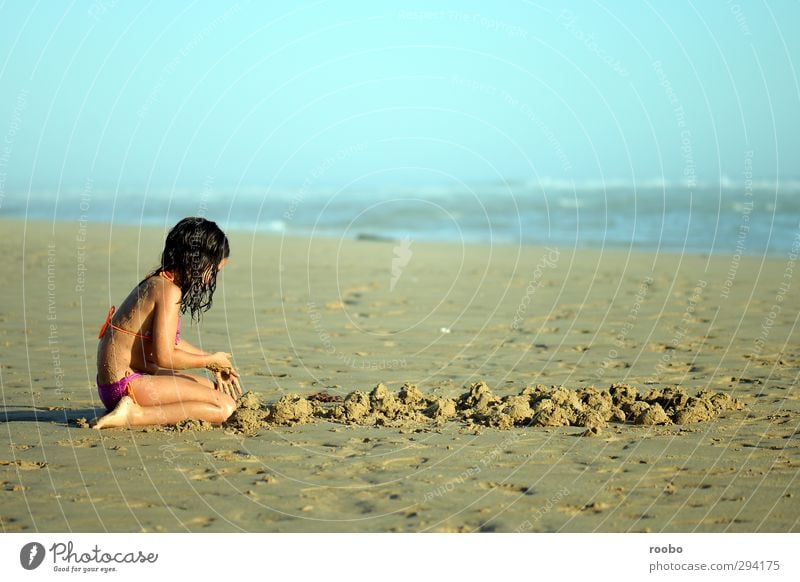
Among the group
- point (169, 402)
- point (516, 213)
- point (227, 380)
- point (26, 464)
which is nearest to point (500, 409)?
point (227, 380)

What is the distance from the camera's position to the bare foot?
5.79 m

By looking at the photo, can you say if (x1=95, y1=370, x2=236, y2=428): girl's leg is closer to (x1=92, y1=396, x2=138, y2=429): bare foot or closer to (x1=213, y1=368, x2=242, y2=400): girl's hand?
(x1=92, y1=396, x2=138, y2=429): bare foot

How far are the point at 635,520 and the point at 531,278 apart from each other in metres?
Answer: 10.2

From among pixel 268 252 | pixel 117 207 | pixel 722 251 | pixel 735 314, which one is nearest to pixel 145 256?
pixel 268 252

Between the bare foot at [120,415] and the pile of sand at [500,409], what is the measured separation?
2.09 feet

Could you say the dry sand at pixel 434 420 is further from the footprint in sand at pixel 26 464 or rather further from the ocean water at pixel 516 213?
the ocean water at pixel 516 213

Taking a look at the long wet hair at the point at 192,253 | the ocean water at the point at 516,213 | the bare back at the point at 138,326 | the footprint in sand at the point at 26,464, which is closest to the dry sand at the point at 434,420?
the footprint in sand at the point at 26,464

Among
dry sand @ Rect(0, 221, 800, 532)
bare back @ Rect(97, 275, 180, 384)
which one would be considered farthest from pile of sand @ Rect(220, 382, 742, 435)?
bare back @ Rect(97, 275, 180, 384)

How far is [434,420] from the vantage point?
6234 mm

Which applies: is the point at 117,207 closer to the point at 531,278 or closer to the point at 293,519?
the point at 531,278

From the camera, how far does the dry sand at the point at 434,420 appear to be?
457 cm
